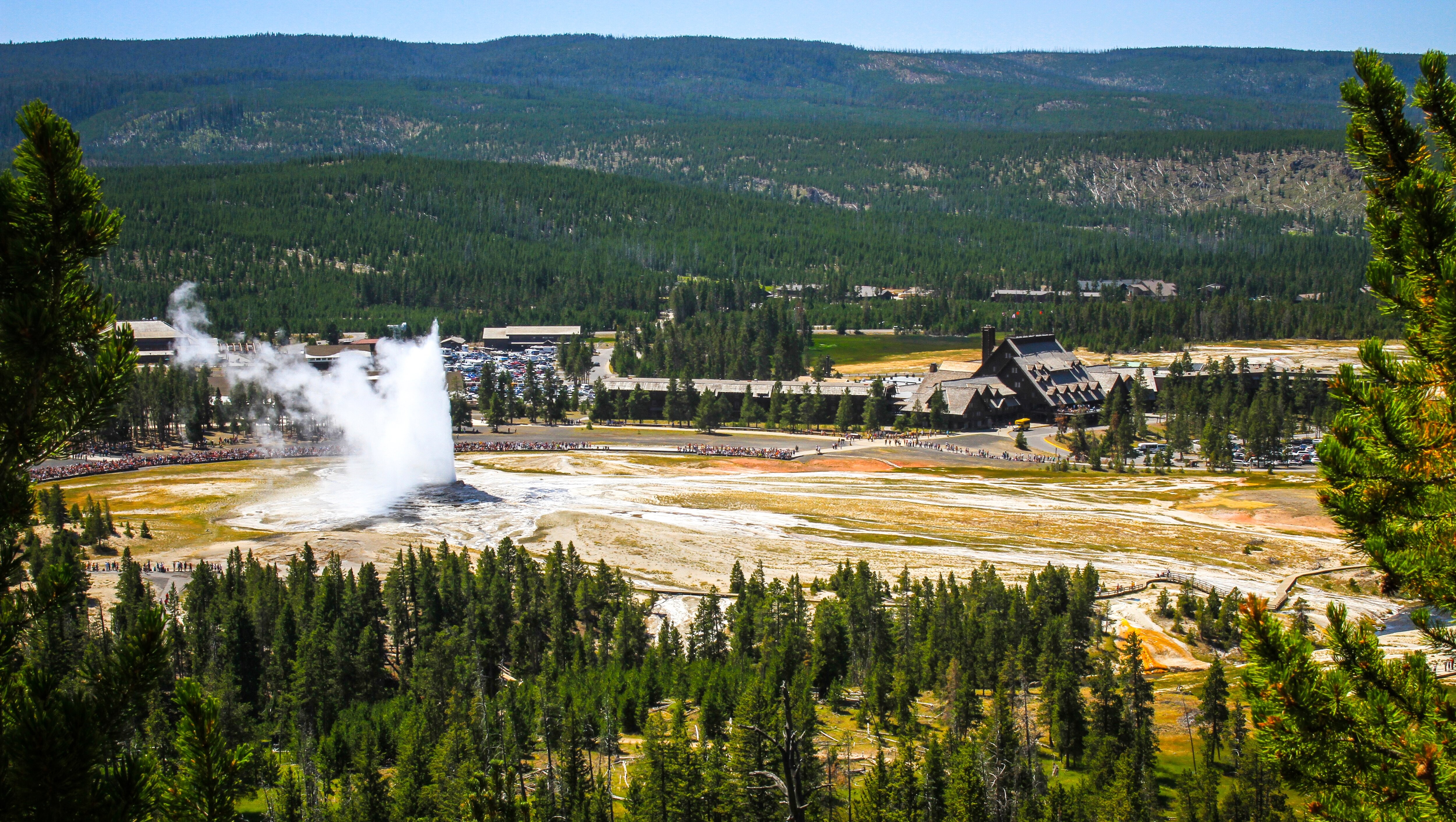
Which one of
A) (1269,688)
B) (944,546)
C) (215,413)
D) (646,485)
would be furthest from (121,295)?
(1269,688)

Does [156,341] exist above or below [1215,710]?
Result: above

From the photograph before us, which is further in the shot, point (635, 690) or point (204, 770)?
point (635, 690)

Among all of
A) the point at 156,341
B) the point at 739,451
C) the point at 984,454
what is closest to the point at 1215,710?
the point at 984,454

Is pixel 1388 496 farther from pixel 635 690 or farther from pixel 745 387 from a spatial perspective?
pixel 745 387

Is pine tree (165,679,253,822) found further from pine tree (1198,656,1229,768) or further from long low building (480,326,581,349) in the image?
long low building (480,326,581,349)

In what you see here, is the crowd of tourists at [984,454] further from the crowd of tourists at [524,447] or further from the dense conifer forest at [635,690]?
the dense conifer forest at [635,690]

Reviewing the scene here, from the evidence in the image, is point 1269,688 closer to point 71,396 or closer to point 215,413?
point 71,396

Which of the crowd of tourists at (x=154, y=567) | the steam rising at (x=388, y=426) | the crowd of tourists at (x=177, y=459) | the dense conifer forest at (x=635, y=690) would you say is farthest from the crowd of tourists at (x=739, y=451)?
the crowd of tourists at (x=154, y=567)
